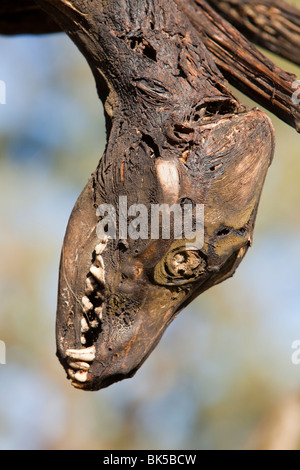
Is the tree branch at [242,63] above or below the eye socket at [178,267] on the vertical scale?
above

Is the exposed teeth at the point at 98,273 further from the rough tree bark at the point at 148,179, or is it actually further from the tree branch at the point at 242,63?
the tree branch at the point at 242,63

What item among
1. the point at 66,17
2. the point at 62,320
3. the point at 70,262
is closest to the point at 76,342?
the point at 62,320

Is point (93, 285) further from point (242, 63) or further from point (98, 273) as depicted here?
point (242, 63)

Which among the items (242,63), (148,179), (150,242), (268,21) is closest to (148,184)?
(148,179)

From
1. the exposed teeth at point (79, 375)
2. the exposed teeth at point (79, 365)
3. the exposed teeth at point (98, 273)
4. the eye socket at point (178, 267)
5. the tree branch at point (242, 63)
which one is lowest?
the exposed teeth at point (79, 375)

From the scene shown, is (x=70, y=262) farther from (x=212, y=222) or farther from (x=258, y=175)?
(x=258, y=175)

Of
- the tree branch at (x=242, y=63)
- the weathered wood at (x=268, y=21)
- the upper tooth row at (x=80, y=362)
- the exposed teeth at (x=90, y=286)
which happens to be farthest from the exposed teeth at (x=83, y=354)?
the weathered wood at (x=268, y=21)

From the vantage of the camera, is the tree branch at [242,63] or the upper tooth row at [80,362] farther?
the tree branch at [242,63]

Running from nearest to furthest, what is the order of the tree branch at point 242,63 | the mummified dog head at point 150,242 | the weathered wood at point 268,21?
the mummified dog head at point 150,242 < the tree branch at point 242,63 < the weathered wood at point 268,21
